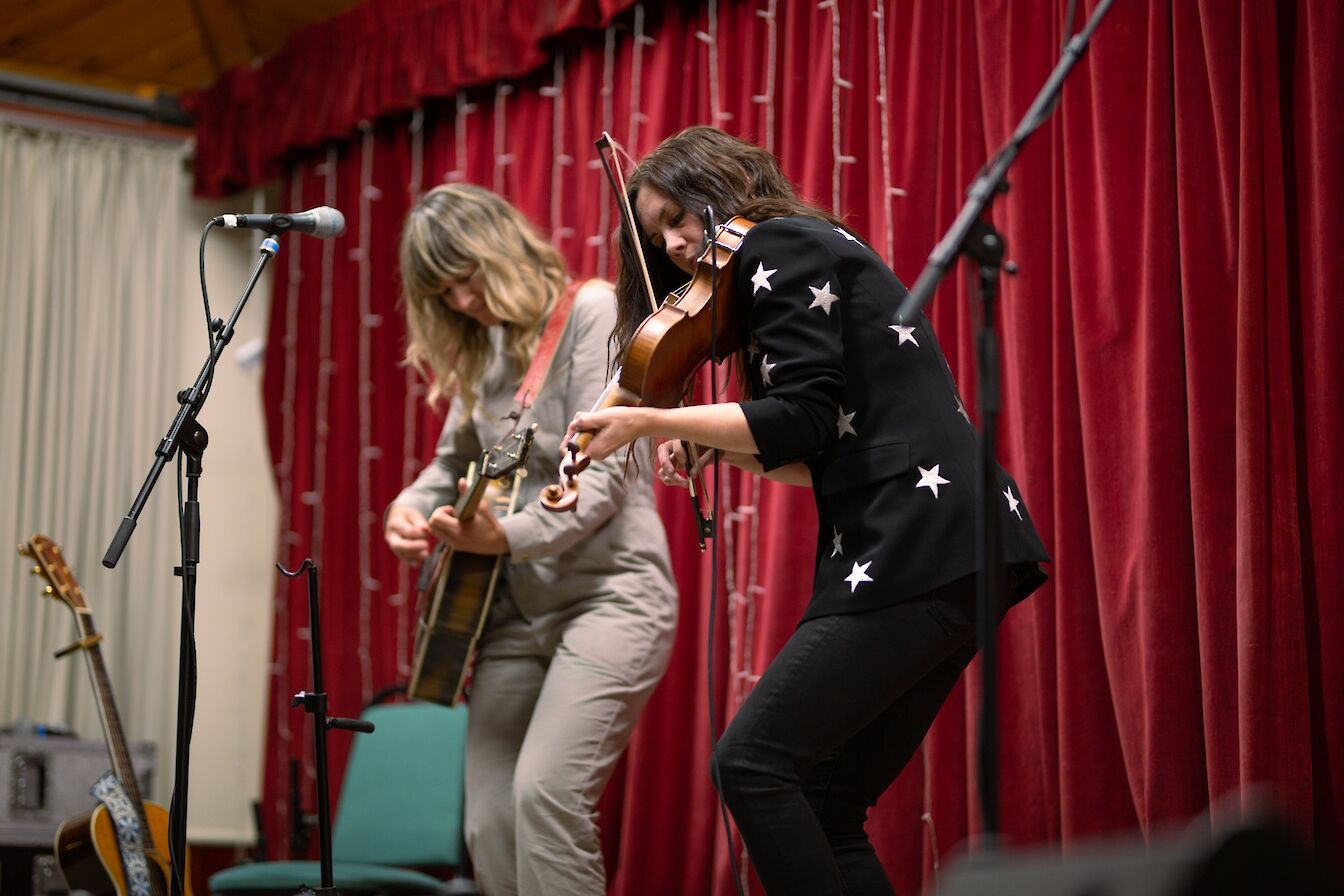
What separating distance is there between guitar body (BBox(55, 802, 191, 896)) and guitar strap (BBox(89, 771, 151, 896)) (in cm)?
1

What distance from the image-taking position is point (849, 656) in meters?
1.90

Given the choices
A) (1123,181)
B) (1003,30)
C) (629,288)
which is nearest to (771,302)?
(629,288)

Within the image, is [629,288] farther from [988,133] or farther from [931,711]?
[988,133]

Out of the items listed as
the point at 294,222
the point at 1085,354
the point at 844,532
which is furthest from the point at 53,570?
the point at 1085,354

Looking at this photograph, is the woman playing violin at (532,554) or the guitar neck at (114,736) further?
the guitar neck at (114,736)

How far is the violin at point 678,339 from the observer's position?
6.60 feet

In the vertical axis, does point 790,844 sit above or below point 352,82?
below

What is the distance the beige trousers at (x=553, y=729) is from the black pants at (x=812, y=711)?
0.80 meters

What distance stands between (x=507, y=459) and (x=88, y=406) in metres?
3.19

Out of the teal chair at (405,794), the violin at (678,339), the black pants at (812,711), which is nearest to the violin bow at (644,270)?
the violin at (678,339)

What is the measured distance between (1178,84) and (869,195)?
0.85 meters

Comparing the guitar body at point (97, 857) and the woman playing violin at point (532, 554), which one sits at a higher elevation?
the woman playing violin at point (532, 554)

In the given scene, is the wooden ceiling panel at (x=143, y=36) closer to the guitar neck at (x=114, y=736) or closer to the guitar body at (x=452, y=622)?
the guitar neck at (x=114, y=736)

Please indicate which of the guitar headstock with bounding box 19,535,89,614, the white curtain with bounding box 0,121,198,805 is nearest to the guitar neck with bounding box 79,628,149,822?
the guitar headstock with bounding box 19,535,89,614
